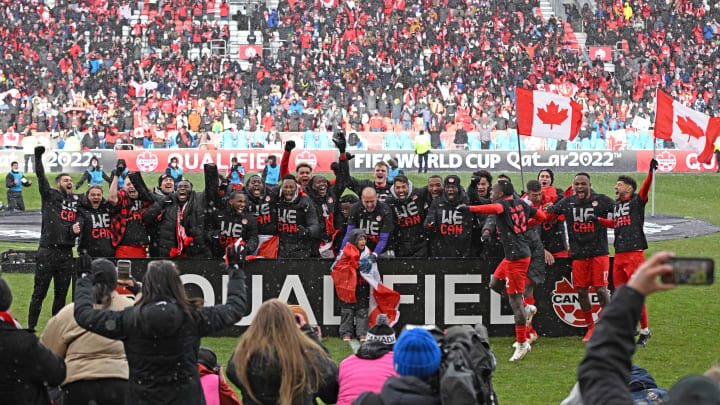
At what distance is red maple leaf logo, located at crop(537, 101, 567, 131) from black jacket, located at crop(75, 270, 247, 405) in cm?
1092

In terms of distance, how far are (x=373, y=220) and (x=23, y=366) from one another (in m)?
6.39

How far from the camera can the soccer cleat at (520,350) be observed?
970 cm

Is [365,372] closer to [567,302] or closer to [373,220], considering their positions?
[373,220]

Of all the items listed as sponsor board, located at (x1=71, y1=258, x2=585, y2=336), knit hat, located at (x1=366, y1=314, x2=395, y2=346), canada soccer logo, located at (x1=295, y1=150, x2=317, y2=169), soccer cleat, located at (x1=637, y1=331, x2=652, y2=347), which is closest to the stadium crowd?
canada soccer logo, located at (x1=295, y1=150, x2=317, y2=169)

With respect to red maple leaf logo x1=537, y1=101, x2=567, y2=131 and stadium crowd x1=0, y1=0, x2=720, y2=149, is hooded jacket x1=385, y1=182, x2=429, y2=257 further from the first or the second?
stadium crowd x1=0, y1=0, x2=720, y2=149

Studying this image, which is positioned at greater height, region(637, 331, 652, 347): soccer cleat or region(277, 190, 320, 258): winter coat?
region(277, 190, 320, 258): winter coat

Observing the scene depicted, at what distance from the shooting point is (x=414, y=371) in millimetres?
4176

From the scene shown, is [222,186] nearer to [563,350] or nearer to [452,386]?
[563,350]

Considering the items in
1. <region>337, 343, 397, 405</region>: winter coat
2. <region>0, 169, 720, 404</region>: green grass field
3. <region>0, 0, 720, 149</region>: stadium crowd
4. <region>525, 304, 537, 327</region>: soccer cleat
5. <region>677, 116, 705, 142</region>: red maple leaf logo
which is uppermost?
<region>0, 0, 720, 149</region>: stadium crowd

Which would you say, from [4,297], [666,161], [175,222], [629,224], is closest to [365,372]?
[4,297]

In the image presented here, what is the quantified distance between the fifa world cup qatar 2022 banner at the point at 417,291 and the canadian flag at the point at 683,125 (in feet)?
19.9

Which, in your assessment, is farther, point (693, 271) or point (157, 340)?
point (157, 340)

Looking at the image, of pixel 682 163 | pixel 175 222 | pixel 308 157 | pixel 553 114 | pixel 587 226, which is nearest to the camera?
pixel 587 226

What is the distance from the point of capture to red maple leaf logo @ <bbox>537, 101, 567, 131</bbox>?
15148 millimetres
